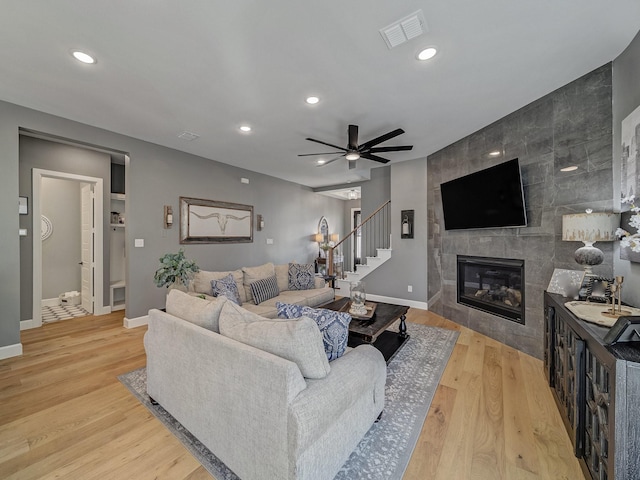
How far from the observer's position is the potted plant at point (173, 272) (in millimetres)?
3070

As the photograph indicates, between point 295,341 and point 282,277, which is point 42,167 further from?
point 295,341

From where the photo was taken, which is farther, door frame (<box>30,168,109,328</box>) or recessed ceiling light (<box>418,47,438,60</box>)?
door frame (<box>30,168,109,328</box>)

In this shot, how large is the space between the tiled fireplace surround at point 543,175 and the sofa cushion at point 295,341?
268 cm

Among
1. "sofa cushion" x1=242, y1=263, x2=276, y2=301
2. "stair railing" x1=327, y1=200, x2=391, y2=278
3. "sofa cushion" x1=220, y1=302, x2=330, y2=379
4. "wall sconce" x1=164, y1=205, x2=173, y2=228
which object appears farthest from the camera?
"stair railing" x1=327, y1=200, x2=391, y2=278

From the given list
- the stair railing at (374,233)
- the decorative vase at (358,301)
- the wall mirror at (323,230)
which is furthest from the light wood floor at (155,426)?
the wall mirror at (323,230)

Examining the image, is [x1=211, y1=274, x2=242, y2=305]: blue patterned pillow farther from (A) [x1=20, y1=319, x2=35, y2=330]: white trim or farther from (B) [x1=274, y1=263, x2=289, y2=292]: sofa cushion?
(A) [x1=20, y1=319, x2=35, y2=330]: white trim

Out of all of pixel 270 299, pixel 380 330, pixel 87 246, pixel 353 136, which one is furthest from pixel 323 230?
pixel 380 330

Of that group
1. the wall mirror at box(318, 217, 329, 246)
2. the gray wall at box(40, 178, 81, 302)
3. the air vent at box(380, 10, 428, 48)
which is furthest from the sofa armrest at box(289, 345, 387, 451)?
the wall mirror at box(318, 217, 329, 246)

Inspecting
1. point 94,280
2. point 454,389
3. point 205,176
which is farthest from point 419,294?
point 94,280

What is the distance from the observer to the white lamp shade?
199 centimetres

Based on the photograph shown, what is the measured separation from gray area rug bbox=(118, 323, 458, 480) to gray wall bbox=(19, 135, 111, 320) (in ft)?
8.92

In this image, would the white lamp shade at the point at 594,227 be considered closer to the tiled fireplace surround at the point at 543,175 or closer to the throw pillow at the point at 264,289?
the tiled fireplace surround at the point at 543,175

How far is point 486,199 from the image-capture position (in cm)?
354

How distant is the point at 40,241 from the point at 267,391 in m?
4.76
